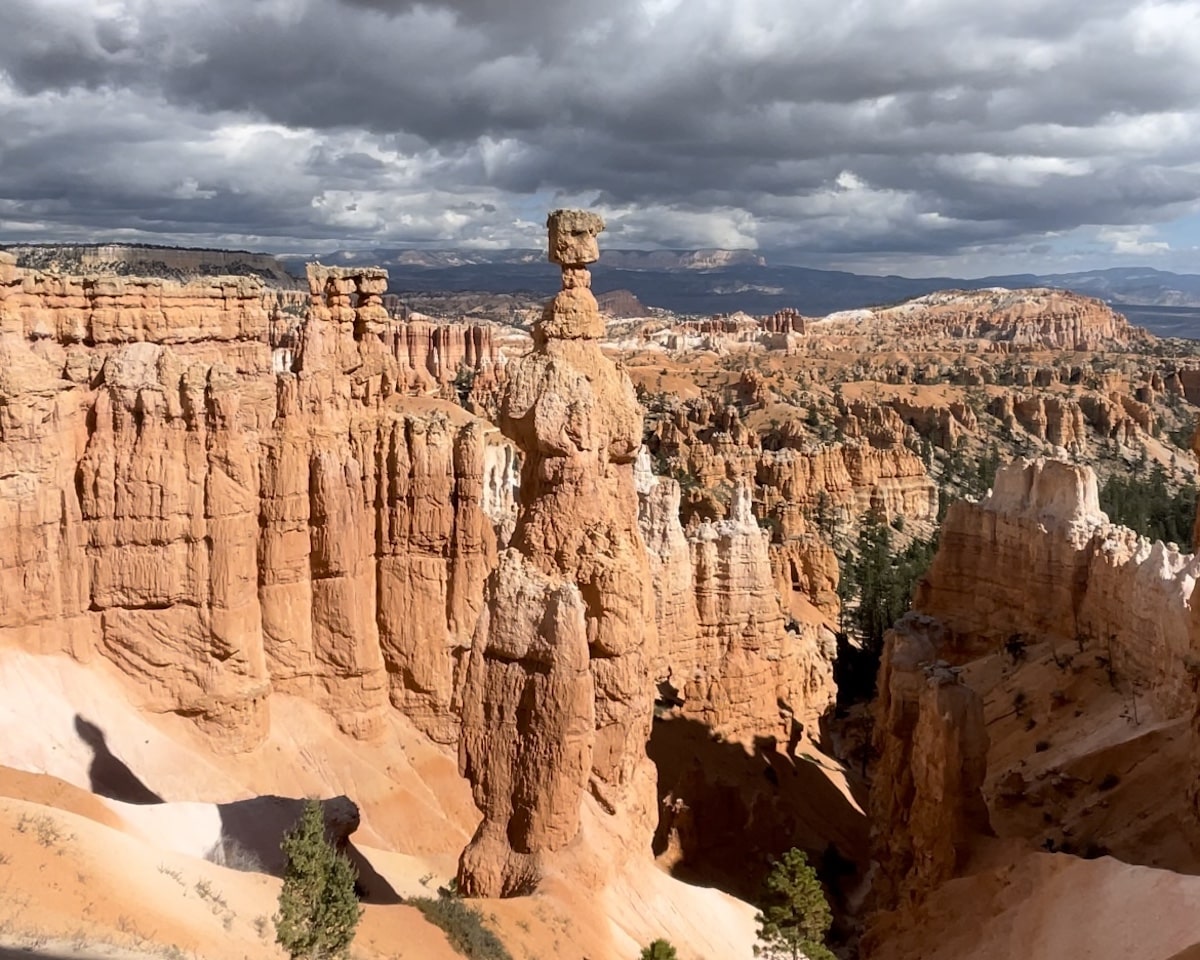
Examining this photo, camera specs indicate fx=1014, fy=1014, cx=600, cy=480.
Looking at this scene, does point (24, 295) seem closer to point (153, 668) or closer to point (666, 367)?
point (153, 668)

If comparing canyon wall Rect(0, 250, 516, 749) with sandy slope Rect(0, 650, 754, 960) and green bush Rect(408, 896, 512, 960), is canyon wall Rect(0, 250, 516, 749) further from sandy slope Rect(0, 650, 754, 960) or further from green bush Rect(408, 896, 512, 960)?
green bush Rect(408, 896, 512, 960)

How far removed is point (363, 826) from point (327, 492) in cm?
695

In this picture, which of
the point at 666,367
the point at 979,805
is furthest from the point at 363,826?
the point at 666,367

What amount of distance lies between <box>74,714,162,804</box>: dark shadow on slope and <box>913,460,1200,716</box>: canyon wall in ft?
67.3

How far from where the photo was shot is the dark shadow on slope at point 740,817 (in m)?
22.4

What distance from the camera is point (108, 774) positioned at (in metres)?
18.1

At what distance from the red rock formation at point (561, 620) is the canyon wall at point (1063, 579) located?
44.0 feet

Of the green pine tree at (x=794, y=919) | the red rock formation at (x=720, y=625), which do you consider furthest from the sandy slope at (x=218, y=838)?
the red rock formation at (x=720, y=625)

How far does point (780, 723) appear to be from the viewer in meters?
28.3

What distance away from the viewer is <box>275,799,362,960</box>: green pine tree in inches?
358

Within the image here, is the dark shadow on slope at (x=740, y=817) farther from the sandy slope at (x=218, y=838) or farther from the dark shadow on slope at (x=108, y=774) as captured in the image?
the dark shadow on slope at (x=108, y=774)

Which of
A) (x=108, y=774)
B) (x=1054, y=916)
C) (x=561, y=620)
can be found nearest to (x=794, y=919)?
(x=1054, y=916)

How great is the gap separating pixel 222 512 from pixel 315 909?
1254 cm

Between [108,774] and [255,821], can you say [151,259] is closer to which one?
[108,774]
